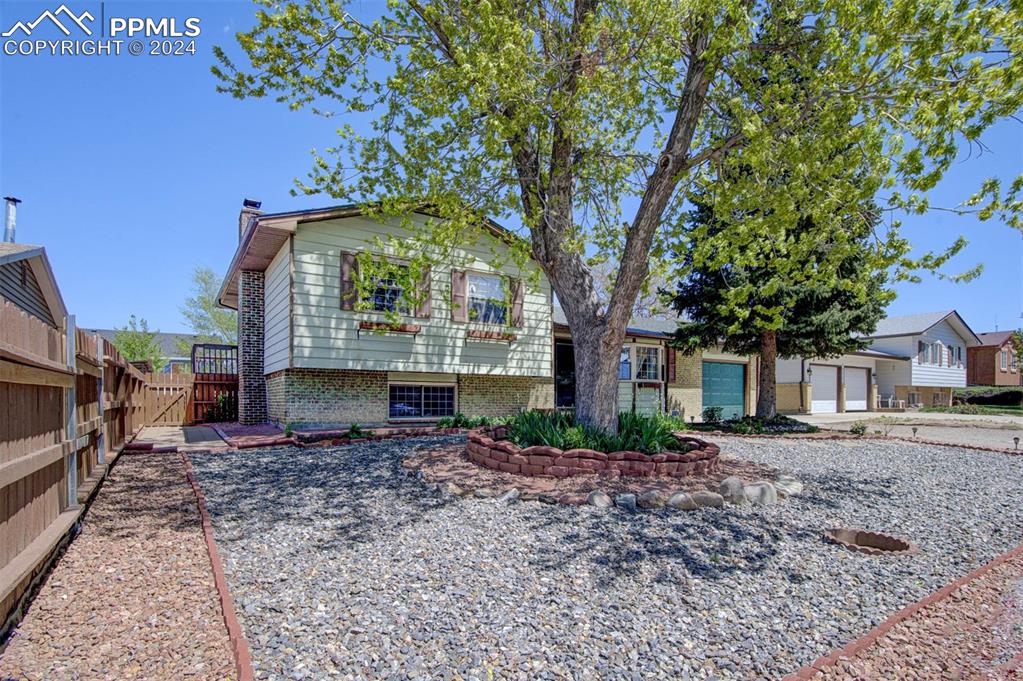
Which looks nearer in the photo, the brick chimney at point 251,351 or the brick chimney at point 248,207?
the brick chimney at point 251,351

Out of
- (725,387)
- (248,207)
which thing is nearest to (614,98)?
(248,207)

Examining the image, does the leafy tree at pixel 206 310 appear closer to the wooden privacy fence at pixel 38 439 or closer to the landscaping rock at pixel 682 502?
the wooden privacy fence at pixel 38 439

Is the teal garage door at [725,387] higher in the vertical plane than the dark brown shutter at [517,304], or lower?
lower

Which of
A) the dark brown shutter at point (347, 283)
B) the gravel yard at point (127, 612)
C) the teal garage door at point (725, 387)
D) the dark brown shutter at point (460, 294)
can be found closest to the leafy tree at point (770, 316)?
the teal garage door at point (725, 387)

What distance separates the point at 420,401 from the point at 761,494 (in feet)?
28.6

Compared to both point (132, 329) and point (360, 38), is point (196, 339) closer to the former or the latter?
point (132, 329)

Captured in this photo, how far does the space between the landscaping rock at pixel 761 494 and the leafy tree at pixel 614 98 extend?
1981 millimetres

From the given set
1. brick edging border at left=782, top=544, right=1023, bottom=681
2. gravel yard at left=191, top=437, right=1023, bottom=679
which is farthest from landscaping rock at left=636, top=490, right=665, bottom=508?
brick edging border at left=782, top=544, right=1023, bottom=681

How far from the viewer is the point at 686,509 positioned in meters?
5.00

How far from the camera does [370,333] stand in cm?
1130

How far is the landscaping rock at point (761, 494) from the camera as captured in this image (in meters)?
5.34

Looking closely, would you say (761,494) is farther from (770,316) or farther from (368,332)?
(368,332)

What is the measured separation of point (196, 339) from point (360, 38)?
33.9 metres

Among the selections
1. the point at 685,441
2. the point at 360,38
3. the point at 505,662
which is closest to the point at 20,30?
the point at 360,38
